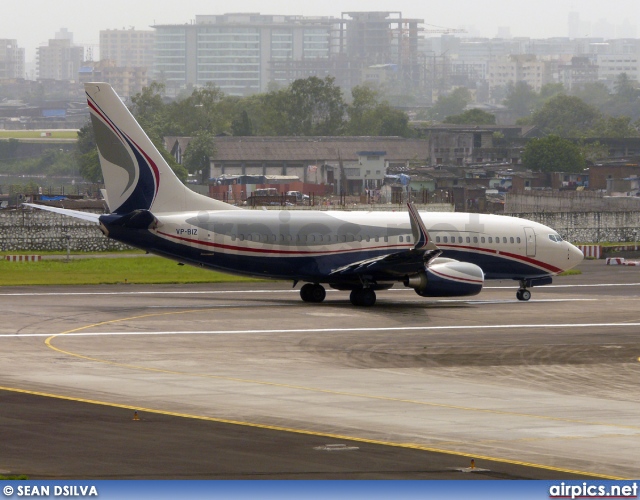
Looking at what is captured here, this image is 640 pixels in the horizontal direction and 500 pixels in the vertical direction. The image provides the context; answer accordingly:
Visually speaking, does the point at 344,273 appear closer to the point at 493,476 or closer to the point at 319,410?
the point at 319,410

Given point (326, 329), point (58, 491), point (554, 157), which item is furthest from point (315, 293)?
point (554, 157)

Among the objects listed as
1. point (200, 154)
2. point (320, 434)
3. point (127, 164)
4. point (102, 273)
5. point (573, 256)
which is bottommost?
point (102, 273)

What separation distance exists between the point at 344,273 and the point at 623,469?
2965 centimetres

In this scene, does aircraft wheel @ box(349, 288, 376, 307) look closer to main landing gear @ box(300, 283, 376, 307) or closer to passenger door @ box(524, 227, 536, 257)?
main landing gear @ box(300, 283, 376, 307)

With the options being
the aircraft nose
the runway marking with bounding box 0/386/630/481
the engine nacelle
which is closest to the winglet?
the engine nacelle

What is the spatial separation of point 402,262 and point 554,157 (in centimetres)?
11650

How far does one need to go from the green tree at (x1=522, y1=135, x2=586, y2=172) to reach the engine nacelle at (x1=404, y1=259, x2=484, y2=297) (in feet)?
377

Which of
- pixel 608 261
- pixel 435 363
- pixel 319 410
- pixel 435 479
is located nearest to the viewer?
pixel 435 479

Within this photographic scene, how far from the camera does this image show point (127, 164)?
49.3 meters

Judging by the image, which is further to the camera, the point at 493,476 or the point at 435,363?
the point at 435,363

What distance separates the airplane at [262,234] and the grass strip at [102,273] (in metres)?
10.2

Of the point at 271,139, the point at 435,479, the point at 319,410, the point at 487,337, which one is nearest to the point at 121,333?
the point at 487,337

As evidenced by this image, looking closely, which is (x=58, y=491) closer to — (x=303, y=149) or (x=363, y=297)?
(x=363, y=297)

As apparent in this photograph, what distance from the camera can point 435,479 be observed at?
20781 mm
